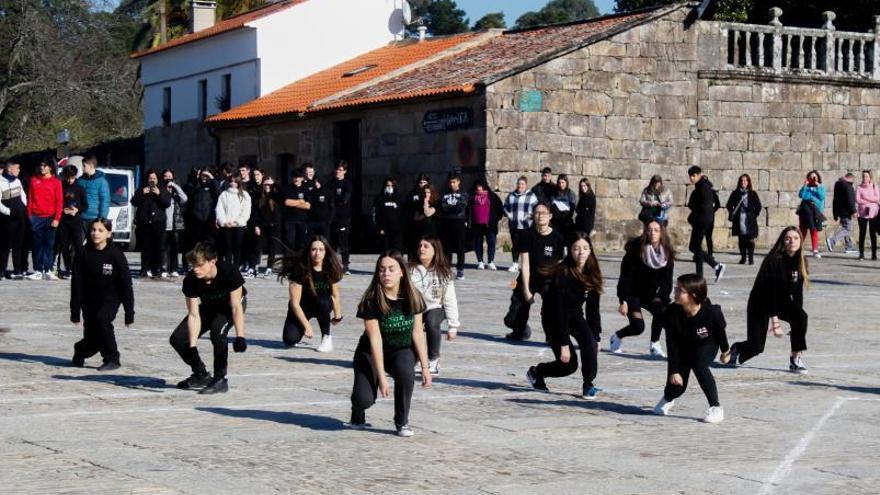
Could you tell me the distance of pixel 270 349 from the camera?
1586cm

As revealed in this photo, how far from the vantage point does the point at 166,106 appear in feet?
164

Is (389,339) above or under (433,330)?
above

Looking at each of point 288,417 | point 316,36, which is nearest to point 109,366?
point 288,417

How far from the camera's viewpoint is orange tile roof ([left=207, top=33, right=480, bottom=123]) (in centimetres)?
3897

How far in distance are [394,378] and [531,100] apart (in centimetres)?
2194

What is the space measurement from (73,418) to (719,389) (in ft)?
17.2

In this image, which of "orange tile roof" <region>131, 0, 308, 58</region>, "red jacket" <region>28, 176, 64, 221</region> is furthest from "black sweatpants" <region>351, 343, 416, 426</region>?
"orange tile roof" <region>131, 0, 308, 58</region>

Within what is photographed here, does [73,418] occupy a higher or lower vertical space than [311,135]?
lower

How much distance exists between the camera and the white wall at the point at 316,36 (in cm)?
4450

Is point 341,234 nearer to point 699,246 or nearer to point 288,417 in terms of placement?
point 699,246

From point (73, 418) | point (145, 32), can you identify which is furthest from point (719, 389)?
point (145, 32)

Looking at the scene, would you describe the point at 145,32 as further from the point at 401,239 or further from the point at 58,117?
the point at 401,239

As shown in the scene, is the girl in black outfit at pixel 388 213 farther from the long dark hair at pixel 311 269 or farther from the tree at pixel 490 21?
the tree at pixel 490 21

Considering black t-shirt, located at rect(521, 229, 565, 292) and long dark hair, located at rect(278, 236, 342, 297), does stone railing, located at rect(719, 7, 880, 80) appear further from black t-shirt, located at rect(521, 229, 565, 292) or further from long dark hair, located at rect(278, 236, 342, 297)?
long dark hair, located at rect(278, 236, 342, 297)
